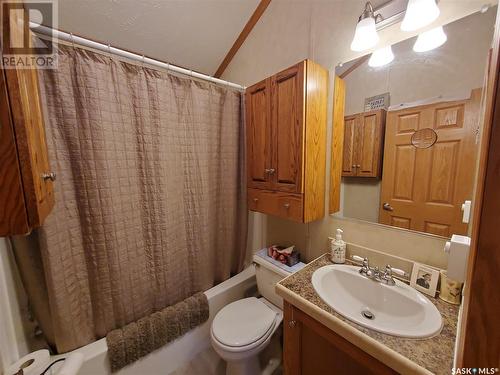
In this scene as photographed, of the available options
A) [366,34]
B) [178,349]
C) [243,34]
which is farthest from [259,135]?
[178,349]

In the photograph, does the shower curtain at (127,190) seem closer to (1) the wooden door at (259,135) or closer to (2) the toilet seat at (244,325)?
(1) the wooden door at (259,135)

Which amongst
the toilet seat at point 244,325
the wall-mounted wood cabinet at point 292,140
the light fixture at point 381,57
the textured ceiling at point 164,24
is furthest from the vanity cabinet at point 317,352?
the textured ceiling at point 164,24

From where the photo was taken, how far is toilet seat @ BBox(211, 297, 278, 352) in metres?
1.07

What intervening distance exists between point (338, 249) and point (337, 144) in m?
0.62

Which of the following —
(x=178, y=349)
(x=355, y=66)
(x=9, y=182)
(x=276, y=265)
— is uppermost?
(x=355, y=66)

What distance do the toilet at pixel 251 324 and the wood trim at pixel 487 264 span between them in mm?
935

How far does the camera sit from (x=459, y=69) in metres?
0.80

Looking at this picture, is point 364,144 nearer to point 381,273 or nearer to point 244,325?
point 381,273

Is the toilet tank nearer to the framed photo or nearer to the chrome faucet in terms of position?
the chrome faucet

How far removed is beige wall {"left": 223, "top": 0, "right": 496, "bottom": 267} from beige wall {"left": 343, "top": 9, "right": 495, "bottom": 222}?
62mm

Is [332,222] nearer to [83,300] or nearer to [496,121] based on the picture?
[496,121]

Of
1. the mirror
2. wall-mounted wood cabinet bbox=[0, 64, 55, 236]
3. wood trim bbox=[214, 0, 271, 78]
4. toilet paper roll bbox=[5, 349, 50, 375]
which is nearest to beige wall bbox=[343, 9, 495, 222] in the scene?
the mirror

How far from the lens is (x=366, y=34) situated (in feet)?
3.11

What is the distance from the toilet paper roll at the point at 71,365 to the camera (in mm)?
847
